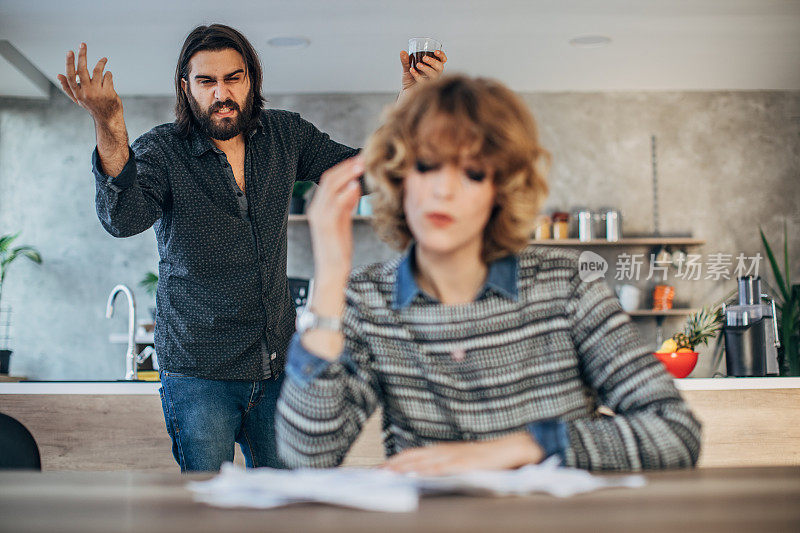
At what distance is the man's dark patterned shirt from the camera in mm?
1782

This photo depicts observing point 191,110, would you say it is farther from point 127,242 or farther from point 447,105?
point 127,242

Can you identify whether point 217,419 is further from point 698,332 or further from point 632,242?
point 632,242

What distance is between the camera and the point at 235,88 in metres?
1.92

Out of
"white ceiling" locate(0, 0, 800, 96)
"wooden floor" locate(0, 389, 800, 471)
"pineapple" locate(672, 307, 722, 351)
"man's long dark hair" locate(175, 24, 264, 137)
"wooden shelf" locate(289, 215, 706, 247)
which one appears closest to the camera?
"man's long dark hair" locate(175, 24, 264, 137)

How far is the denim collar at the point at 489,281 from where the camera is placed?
1052 millimetres

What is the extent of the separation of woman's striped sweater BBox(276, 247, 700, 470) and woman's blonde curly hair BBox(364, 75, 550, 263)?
0.29ft

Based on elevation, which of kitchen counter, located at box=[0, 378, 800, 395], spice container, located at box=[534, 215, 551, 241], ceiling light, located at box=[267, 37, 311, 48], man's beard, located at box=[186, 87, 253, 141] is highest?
ceiling light, located at box=[267, 37, 311, 48]

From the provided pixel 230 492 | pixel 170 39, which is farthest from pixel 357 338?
pixel 170 39

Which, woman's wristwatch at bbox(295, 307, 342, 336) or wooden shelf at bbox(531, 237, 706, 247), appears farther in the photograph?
wooden shelf at bbox(531, 237, 706, 247)

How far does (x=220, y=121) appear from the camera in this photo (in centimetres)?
188

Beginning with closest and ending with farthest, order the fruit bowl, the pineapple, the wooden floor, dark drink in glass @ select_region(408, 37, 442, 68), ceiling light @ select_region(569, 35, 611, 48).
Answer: dark drink in glass @ select_region(408, 37, 442, 68) < the wooden floor < the fruit bowl < the pineapple < ceiling light @ select_region(569, 35, 611, 48)

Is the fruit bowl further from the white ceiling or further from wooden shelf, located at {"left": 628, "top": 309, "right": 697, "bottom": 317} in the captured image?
wooden shelf, located at {"left": 628, "top": 309, "right": 697, "bottom": 317}

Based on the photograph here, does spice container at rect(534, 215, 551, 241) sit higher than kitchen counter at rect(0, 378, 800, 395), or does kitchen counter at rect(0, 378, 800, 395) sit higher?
spice container at rect(534, 215, 551, 241)

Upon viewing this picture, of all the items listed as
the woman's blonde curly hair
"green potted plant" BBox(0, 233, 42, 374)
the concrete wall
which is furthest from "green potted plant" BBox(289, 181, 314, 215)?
the woman's blonde curly hair
